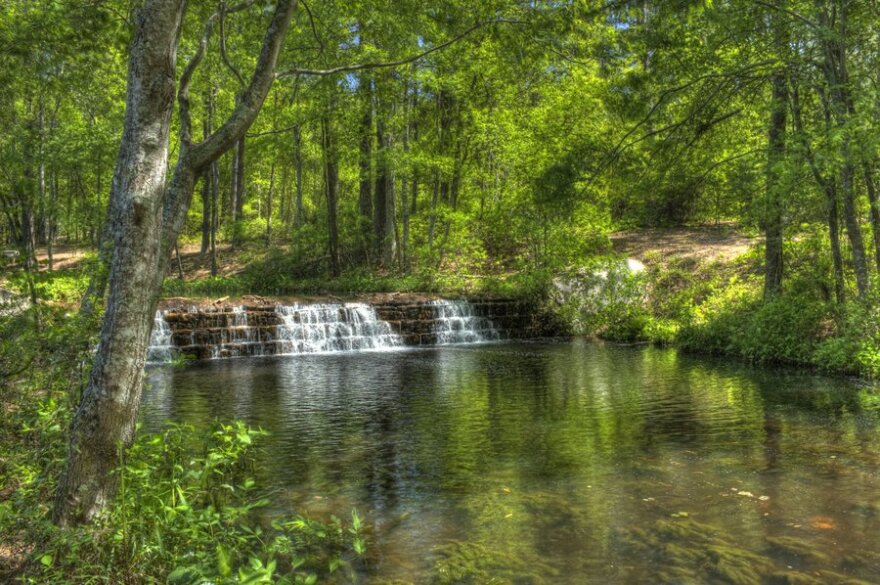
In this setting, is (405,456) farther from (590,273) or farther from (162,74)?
(590,273)

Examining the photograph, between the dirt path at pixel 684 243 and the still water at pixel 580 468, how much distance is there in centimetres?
880

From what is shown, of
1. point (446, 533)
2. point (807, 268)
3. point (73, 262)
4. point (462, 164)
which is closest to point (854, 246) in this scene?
point (807, 268)

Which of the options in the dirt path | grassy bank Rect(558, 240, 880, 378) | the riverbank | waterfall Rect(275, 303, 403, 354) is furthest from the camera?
the dirt path

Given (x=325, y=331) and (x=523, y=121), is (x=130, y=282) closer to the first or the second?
(x=325, y=331)

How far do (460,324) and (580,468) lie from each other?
537 inches

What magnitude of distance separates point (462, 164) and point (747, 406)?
1691cm

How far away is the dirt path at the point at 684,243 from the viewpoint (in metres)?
20.4

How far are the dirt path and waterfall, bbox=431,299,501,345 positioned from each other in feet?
Result: 17.3

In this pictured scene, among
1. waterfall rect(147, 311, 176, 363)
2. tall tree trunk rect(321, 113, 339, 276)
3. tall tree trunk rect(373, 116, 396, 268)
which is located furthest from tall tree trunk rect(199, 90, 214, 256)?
waterfall rect(147, 311, 176, 363)

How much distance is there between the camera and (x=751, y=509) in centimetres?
500

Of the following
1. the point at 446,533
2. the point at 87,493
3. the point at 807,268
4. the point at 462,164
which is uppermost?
the point at 462,164

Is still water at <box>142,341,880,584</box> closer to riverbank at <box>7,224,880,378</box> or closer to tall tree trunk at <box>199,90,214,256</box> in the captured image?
riverbank at <box>7,224,880,378</box>

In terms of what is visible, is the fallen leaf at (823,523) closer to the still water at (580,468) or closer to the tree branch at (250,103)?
the still water at (580,468)

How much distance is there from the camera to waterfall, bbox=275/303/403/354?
17.5 metres
